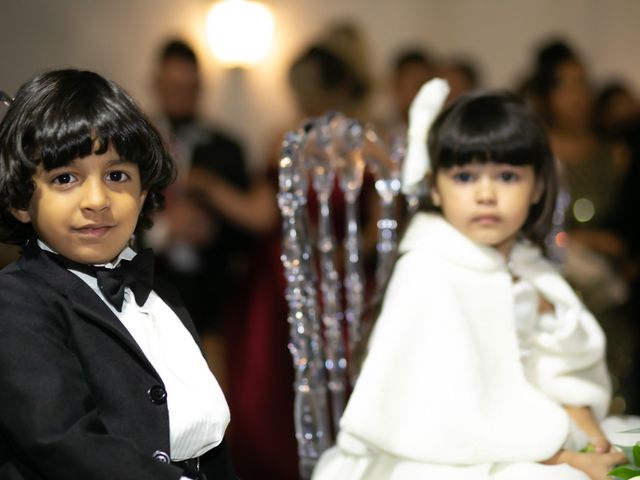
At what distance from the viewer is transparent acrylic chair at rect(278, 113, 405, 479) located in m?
1.68

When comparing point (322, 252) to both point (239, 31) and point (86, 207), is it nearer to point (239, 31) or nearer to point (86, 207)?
point (86, 207)

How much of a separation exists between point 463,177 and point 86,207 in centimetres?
64

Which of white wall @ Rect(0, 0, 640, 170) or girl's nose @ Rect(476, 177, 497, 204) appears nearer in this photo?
girl's nose @ Rect(476, 177, 497, 204)

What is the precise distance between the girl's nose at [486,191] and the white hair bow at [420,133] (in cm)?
12

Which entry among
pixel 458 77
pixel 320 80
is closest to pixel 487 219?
pixel 320 80

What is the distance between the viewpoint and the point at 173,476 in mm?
1171

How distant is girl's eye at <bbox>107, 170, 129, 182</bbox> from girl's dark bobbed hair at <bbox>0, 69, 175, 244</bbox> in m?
0.02

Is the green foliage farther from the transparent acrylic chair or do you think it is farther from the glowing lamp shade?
the glowing lamp shade

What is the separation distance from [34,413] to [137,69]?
3016 millimetres

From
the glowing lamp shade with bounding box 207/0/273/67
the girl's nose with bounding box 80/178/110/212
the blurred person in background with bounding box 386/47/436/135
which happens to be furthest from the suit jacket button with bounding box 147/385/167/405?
the glowing lamp shade with bounding box 207/0/273/67

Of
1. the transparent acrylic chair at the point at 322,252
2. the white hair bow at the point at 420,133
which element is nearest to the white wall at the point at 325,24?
the transparent acrylic chair at the point at 322,252

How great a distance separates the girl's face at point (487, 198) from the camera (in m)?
1.58

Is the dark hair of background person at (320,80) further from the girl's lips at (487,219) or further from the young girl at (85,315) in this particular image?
the young girl at (85,315)

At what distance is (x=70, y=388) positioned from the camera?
3.76 ft
